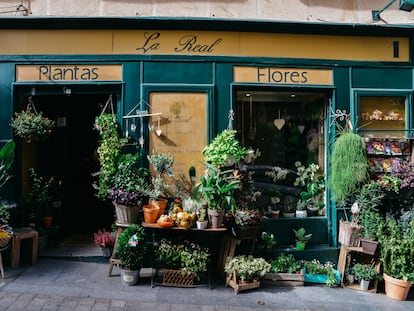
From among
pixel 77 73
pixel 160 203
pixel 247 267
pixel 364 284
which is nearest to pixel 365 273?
pixel 364 284

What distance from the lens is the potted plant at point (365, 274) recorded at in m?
6.16

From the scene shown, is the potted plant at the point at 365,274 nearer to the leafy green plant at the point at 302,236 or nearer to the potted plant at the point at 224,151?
the leafy green plant at the point at 302,236

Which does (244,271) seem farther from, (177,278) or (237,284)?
(177,278)

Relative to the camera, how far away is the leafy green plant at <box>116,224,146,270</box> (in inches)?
228

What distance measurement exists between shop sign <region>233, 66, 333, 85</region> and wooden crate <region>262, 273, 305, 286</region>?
361cm

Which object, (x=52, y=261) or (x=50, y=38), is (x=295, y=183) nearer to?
(x=52, y=261)

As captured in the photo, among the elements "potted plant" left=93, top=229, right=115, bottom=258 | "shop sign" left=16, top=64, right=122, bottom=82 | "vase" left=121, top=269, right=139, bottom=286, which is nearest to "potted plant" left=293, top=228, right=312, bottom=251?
"vase" left=121, top=269, right=139, bottom=286

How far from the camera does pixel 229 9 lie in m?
7.13

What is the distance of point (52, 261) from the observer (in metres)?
6.77

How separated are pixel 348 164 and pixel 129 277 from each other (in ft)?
14.2

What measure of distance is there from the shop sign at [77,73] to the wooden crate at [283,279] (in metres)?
4.54

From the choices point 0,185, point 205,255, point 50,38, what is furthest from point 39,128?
point 205,255

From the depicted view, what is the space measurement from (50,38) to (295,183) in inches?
222

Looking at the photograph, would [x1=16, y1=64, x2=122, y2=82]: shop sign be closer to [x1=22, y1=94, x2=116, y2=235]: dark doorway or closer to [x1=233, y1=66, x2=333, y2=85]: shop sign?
[x1=22, y1=94, x2=116, y2=235]: dark doorway
